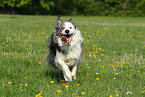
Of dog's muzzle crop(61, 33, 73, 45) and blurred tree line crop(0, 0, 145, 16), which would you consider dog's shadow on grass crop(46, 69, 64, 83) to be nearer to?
dog's muzzle crop(61, 33, 73, 45)

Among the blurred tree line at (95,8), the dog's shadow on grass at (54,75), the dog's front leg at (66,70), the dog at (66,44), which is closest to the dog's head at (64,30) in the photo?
the dog at (66,44)

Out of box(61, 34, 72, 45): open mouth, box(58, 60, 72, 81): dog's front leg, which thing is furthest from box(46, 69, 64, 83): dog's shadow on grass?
box(61, 34, 72, 45): open mouth

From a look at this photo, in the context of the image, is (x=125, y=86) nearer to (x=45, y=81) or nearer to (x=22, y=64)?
(x=45, y=81)

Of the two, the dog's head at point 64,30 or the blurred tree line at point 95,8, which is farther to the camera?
the blurred tree line at point 95,8

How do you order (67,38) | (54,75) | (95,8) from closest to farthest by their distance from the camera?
(67,38) < (54,75) < (95,8)

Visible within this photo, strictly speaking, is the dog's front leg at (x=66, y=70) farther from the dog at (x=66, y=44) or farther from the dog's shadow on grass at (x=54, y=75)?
the dog's shadow on grass at (x=54, y=75)

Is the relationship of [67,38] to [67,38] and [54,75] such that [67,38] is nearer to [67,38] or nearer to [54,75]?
[67,38]

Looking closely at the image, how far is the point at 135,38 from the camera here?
1209cm

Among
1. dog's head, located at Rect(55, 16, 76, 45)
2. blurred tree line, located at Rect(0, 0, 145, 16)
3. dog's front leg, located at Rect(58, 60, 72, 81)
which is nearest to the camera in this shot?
dog's head, located at Rect(55, 16, 76, 45)

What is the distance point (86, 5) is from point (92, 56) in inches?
1570

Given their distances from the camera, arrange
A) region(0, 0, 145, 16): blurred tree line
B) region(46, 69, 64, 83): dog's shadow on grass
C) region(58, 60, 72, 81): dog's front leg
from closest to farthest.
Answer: region(58, 60, 72, 81): dog's front leg, region(46, 69, 64, 83): dog's shadow on grass, region(0, 0, 145, 16): blurred tree line

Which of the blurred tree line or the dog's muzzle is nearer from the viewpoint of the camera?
the dog's muzzle

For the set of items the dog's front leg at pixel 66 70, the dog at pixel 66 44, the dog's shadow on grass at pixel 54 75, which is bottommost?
the dog's shadow on grass at pixel 54 75

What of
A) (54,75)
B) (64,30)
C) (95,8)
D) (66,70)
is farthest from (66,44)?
(95,8)
